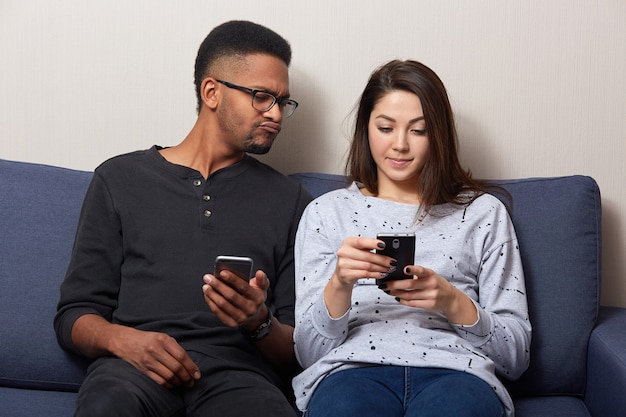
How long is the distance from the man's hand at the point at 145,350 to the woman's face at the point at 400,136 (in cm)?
64

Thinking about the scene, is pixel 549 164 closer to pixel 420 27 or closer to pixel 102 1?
pixel 420 27

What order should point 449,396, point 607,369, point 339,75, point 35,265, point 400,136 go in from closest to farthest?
1. point 449,396
2. point 607,369
3. point 400,136
4. point 35,265
5. point 339,75

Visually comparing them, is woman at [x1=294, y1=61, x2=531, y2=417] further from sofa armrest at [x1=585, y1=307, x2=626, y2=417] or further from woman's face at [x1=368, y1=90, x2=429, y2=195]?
sofa armrest at [x1=585, y1=307, x2=626, y2=417]

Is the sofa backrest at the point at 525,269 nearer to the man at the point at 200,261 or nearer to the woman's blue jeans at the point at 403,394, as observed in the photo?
the man at the point at 200,261

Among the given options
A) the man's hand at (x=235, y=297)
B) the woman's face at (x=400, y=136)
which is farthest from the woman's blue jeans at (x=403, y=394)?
the woman's face at (x=400, y=136)

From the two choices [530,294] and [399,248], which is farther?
[530,294]

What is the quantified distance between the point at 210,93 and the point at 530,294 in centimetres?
95

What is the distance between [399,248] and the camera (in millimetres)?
1513

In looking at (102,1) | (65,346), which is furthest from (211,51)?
(65,346)

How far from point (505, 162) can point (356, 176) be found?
0.50 metres

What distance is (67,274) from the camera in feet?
6.13

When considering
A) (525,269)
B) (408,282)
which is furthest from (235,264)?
(525,269)

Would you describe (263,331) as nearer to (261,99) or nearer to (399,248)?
(399,248)

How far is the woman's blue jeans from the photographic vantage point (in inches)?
58.8
